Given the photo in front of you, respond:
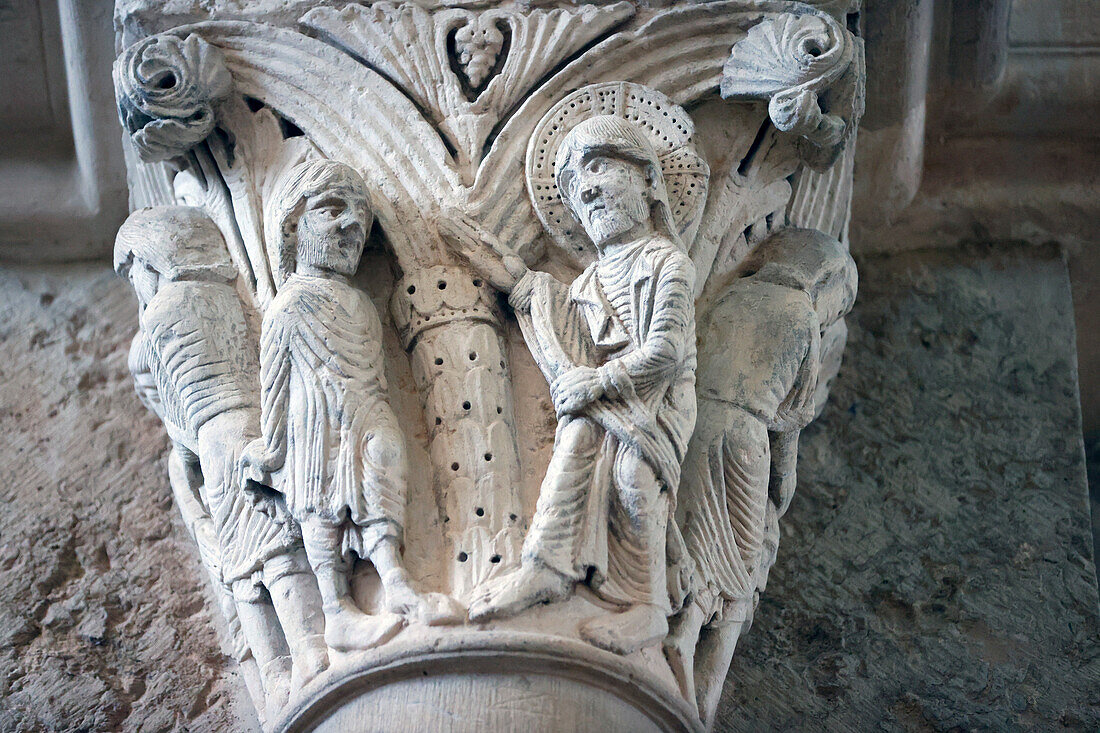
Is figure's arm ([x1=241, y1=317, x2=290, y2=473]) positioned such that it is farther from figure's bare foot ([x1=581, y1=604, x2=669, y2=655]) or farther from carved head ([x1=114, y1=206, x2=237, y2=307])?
figure's bare foot ([x1=581, y1=604, x2=669, y2=655])

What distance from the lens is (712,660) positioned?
2.75 m

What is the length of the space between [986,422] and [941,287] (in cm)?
33

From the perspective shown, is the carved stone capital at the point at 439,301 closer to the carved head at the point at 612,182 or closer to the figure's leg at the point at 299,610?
the carved head at the point at 612,182

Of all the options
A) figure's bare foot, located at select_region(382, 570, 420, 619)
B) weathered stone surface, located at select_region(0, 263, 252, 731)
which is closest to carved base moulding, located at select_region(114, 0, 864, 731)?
figure's bare foot, located at select_region(382, 570, 420, 619)

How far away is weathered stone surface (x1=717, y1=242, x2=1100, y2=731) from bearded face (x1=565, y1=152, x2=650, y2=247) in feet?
2.98

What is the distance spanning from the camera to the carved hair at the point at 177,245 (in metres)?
2.95

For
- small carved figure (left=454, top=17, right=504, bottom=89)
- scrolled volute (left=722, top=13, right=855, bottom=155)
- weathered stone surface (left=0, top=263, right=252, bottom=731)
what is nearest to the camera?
scrolled volute (left=722, top=13, right=855, bottom=155)

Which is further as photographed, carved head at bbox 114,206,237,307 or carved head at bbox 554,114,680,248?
carved head at bbox 114,206,237,307

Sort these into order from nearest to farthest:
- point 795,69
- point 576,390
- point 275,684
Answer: point 576,390
point 275,684
point 795,69

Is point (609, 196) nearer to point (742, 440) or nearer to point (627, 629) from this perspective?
point (742, 440)

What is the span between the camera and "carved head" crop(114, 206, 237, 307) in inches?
116

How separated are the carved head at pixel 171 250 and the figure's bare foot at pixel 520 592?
31.5 inches

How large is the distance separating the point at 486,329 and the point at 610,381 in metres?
0.28

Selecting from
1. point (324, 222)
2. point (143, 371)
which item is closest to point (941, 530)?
point (324, 222)
